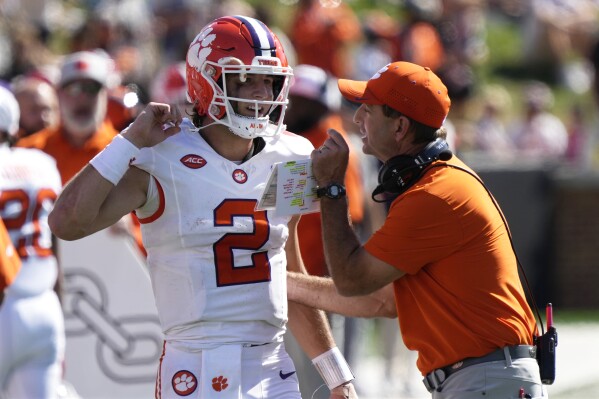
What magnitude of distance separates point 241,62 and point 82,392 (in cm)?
425

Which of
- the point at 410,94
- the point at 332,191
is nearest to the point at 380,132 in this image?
the point at 410,94

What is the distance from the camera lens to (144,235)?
13.6ft

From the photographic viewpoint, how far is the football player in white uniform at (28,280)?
597cm

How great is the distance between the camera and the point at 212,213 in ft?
13.3

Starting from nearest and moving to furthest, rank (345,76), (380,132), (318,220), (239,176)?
(239,176) → (380,132) → (318,220) → (345,76)

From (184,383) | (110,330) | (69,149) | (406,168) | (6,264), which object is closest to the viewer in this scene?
(184,383)

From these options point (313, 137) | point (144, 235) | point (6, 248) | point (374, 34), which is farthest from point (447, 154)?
point (374, 34)

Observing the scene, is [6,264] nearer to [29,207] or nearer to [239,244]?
[29,207]

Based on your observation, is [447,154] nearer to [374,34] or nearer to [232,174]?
[232,174]

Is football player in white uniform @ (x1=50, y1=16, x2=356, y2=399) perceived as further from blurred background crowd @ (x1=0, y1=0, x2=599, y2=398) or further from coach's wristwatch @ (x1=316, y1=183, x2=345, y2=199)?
blurred background crowd @ (x1=0, y1=0, x2=599, y2=398)

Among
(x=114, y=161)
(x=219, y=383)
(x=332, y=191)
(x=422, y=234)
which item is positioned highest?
(x=114, y=161)

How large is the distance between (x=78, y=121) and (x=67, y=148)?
0.19m

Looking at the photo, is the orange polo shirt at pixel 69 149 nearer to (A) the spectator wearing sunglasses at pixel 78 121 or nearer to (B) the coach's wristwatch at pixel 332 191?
(A) the spectator wearing sunglasses at pixel 78 121

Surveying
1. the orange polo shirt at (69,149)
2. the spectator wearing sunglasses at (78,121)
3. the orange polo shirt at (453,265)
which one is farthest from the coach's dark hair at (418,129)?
the spectator wearing sunglasses at (78,121)
